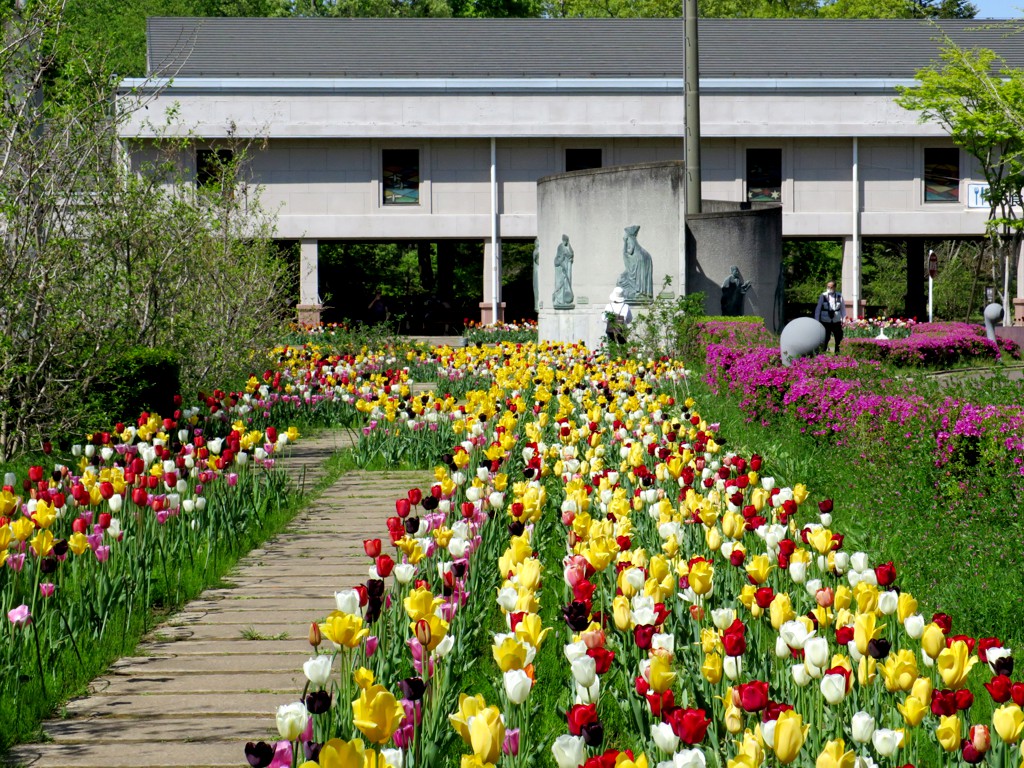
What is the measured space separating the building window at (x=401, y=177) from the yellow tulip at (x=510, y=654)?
1413 inches

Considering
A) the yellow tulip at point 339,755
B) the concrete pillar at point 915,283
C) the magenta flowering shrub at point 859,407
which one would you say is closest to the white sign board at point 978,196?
the concrete pillar at point 915,283

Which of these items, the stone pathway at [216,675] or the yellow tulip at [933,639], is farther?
the stone pathway at [216,675]

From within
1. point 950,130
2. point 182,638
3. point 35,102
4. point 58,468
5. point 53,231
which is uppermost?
point 950,130

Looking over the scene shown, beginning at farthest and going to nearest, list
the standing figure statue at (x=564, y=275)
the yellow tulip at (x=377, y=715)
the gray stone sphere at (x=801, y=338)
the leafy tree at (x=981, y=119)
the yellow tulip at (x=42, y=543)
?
the leafy tree at (x=981, y=119) < the standing figure statue at (x=564, y=275) < the gray stone sphere at (x=801, y=338) < the yellow tulip at (x=42, y=543) < the yellow tulip at (x=377, y=715)

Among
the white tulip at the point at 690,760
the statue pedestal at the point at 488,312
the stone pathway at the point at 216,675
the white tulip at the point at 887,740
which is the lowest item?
the stone pathway at the point at 216,675

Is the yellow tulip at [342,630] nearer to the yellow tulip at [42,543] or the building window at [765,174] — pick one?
the yellow tulip at [42,543]

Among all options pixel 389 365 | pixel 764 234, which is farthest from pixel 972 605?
pixel 764 234

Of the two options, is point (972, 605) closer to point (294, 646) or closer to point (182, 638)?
point (294, 646)

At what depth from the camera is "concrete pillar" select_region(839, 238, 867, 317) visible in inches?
1513

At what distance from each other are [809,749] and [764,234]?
62.3 feet

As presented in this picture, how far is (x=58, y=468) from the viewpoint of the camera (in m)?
Result: 6.64

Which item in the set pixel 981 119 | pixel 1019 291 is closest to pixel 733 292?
pixel 981 119

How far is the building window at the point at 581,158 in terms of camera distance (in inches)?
1551

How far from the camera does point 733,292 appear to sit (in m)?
21.7
